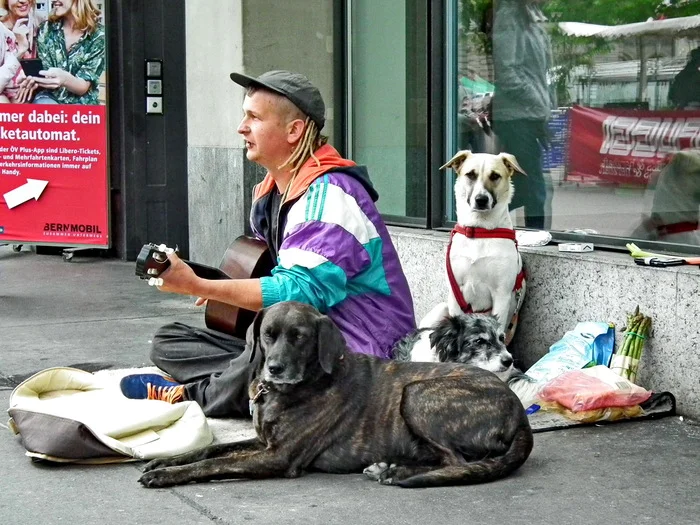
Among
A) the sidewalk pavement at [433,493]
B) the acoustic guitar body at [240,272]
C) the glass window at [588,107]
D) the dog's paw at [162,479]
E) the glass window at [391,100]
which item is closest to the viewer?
the sidewalk pavement at [433,493]

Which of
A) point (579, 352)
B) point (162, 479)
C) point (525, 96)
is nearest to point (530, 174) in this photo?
point (525, 96)

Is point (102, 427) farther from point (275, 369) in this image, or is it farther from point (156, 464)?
point (275, 369)

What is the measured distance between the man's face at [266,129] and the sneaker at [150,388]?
1.17 m

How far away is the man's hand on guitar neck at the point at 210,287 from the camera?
4.65 m

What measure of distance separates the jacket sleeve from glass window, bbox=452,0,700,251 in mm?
1994

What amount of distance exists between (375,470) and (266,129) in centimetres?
169

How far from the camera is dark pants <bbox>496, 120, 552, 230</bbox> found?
7004 millimetres

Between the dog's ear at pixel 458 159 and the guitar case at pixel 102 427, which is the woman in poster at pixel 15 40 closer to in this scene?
the dog's ear at pixel 458 159

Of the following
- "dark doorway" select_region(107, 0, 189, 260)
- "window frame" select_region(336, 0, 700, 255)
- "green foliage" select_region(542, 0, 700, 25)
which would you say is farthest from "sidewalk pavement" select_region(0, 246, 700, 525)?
"dark doorway" select_region(107, 0, 189, 260)

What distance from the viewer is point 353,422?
4.34 metres

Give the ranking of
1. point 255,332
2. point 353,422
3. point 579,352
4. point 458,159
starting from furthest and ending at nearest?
point 458,159 < point 579,352 < point 255,332 < point 353,422

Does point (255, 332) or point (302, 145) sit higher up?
point (302, 145)

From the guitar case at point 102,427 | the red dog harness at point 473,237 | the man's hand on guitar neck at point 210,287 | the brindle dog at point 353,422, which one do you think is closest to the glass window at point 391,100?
the red dog harness at point 473,237

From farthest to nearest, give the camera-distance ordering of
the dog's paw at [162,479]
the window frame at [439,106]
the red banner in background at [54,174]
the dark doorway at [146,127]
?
the dark doorway at [146,127]
the red banner in background at [54,174]
the window frame at [439,106]
the dog's paw at [162,479]
